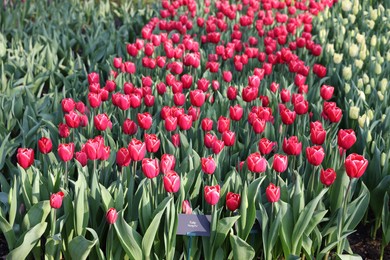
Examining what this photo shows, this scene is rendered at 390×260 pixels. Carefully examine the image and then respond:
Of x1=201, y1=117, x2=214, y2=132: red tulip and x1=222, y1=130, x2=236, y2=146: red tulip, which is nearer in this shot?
x1=222, y1=130, x2=236, y2=146: red tulip

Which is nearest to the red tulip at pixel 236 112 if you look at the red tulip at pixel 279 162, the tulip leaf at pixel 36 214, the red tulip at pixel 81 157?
the red tulip at pixel 279 162

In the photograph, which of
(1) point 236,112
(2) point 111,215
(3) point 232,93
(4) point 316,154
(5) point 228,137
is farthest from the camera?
(3) point 232,93

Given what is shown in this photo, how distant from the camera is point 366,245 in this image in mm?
2869

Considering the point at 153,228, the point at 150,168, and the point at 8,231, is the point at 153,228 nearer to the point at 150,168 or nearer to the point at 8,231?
the point at 150,168

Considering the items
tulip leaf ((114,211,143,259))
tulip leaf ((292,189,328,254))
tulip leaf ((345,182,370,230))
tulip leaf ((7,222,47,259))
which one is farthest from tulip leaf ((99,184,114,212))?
tulip leaf ((345,182,370,230))

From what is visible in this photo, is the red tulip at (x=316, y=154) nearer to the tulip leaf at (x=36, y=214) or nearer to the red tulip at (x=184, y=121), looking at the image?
the red tulip at (x=184, y=121)

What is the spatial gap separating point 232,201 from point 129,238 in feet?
1.29

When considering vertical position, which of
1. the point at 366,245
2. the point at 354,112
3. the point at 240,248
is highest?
the point at 354,112

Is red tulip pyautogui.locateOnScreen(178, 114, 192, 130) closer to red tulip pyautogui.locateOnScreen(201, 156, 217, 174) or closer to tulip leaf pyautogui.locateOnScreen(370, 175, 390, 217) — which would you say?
red tulip pyautogui.locateOnScreen(201, 156, 217, 174)

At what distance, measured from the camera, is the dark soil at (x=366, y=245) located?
9.20 ft

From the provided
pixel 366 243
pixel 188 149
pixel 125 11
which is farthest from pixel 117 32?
pixel 366 243

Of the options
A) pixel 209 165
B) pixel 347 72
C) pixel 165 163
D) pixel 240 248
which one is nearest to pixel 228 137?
pixel 209 165

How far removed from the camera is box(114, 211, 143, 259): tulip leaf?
7.04ft

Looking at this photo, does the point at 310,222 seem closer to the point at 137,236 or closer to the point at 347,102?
the point at 137,236
